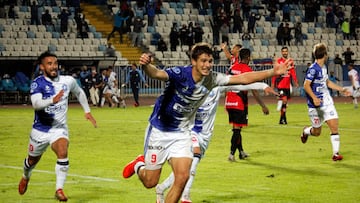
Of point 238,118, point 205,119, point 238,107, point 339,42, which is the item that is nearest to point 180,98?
point 205,119

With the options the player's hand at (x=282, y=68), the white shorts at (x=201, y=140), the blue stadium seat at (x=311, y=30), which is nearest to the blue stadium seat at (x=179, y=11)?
the blue stadium seat at (x=311, y=30)

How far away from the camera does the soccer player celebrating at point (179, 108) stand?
1022cm

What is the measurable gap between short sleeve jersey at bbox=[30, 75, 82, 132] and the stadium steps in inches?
1484

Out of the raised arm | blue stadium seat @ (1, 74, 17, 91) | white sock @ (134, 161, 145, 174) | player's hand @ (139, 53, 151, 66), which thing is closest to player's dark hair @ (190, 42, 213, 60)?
the raised arm

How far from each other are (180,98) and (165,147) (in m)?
0.64

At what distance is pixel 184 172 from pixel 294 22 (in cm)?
5081

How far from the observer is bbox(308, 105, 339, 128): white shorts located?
17875 millimetres

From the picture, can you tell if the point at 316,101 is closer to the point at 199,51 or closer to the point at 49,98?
the point at 49,98

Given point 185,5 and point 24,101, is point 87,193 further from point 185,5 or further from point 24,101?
point 185,5

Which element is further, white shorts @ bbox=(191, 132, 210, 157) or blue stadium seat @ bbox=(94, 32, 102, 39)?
blue stadium seat @ bbox=(94, 32, 102, 39)

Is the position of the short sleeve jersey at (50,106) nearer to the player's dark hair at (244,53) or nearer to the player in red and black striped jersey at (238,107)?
the player in red and black striped jersey at (238,107)

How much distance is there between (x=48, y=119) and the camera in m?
12.8

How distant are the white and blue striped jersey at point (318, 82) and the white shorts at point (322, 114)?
109 mm

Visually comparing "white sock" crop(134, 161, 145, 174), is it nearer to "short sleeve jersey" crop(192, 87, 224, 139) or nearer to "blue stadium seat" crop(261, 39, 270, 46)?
"short sleeve jersey" crop(192, 87, 224, 139)
